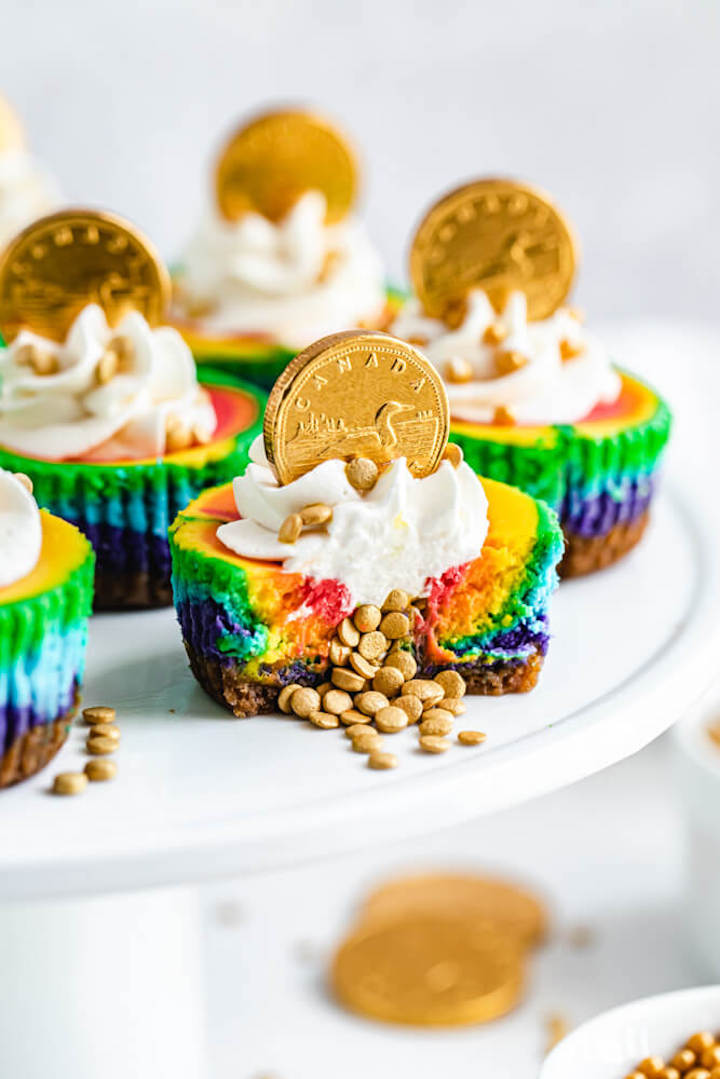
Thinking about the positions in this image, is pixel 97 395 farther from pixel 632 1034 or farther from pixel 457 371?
pixel 632 1034

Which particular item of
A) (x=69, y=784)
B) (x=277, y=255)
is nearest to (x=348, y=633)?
(x=69, y=784)

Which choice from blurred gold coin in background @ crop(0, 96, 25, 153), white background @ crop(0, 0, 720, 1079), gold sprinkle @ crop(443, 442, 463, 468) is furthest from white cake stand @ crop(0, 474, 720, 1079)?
white background @ crop(0, 0, 720, 1079)

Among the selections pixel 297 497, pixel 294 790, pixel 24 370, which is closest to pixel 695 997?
pixel 294 790

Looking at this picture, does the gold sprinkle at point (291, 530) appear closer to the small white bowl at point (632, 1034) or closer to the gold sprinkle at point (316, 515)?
the gold sprinkle at point (316, 515)

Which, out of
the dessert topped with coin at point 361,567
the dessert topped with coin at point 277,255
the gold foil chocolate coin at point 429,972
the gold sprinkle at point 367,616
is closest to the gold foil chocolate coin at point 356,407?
the dessert topped with coin at point 361,567

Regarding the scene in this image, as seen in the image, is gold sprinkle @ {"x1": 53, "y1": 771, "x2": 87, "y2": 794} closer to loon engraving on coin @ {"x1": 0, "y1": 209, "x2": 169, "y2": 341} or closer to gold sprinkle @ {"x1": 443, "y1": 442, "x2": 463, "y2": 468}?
gold sprinkle @ {"x1": 443, "y1": 442, "x2": 463, "y2": 468}

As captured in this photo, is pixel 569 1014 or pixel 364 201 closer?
pixel 569 1014

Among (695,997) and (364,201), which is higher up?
(364,201)

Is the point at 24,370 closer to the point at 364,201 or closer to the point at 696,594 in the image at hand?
the point at 696,594
